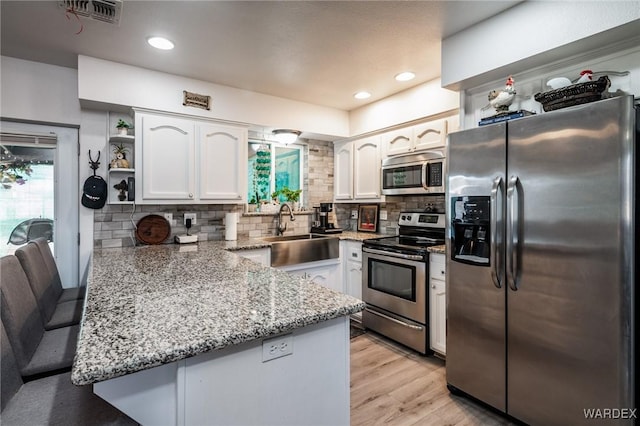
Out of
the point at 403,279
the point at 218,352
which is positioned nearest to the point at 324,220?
the point at 403,279

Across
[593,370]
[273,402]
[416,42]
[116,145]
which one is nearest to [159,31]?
[116,145]

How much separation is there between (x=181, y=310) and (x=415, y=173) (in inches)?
96.1

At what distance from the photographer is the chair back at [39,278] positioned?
6.34ft

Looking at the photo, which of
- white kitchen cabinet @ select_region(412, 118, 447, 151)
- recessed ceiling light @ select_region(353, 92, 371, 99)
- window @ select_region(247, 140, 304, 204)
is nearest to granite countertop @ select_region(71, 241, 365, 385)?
window @ select_region(247, 140, 304, 204)

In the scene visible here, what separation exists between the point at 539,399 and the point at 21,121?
412 centimetres

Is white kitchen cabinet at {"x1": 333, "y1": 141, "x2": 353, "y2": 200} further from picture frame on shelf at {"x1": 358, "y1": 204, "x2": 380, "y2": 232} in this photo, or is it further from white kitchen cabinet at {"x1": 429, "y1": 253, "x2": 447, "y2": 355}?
white kitchen cabinet at {"x1": 429, "y1": 253, "x2": 447, "y2": 355}

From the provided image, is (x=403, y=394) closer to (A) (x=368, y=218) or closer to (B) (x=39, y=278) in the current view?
(A) (x=368, y=218)

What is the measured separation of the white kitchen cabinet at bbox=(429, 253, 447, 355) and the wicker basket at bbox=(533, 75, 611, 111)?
1.25 metres

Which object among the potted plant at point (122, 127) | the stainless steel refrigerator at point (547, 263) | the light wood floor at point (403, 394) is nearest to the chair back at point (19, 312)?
the potted plant at point (122, 127)

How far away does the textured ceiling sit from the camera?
1890mm

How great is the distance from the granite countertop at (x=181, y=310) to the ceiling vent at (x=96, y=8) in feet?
4.72

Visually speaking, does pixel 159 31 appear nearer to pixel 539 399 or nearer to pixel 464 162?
pixel 464 162

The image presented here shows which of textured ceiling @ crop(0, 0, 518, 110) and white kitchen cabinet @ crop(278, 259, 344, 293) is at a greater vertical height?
textured ceiling @ crop(0, 0, 518, 110)

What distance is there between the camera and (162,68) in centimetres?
271
